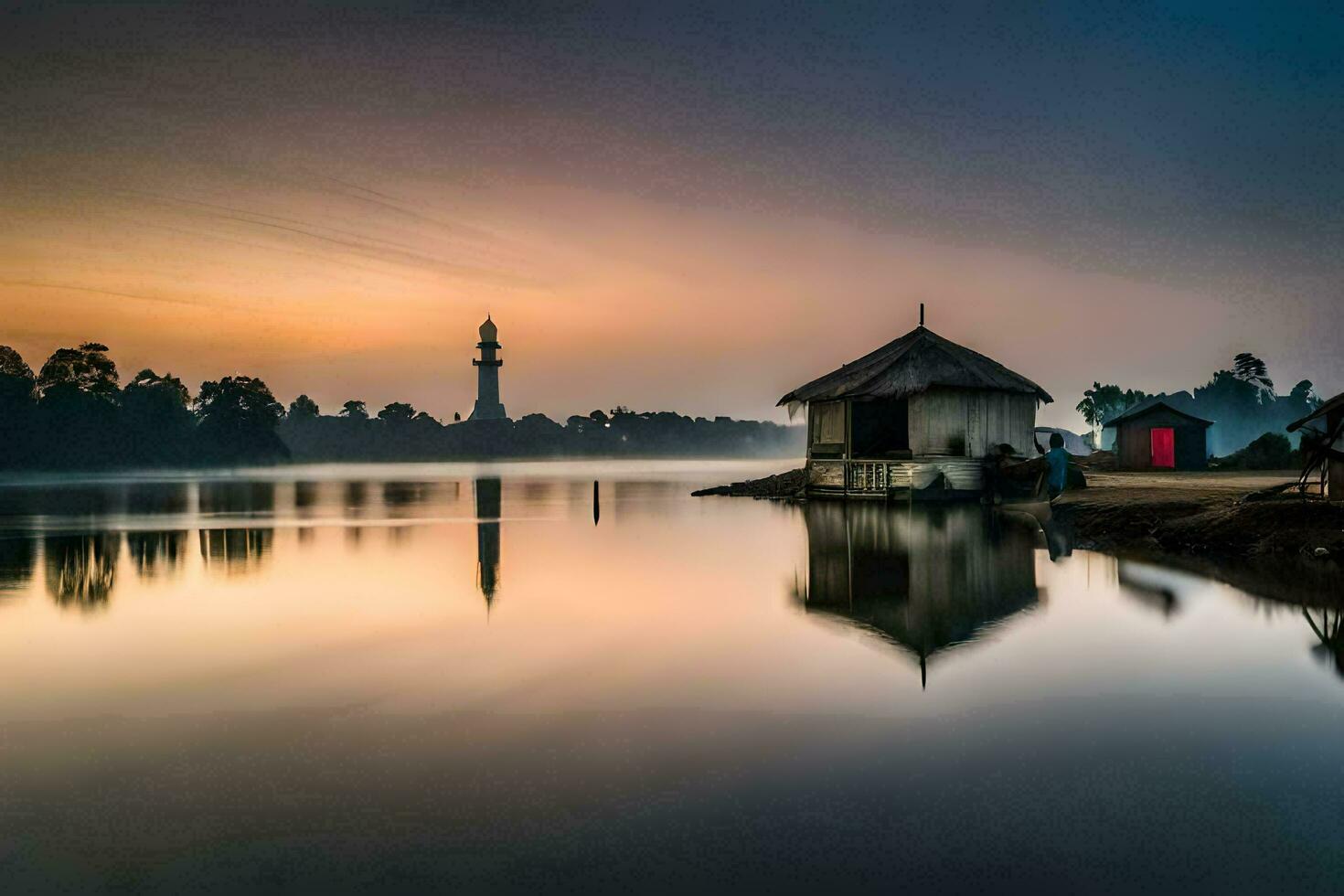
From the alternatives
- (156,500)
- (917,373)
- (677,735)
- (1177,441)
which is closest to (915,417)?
(917,373)

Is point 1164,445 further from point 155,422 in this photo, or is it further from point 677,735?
point 155,422

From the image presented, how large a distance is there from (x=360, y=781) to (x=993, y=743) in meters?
4.82

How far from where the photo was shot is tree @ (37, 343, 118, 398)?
103 m

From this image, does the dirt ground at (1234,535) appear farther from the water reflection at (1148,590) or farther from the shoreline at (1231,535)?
the water reflection at (1148,590)

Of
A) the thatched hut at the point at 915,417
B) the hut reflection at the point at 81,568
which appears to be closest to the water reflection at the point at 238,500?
the hut reflection at the point at 81,568

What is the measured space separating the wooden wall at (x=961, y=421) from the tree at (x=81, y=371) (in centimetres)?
9932

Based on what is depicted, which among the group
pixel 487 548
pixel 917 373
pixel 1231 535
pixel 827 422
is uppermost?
pixel 917 373

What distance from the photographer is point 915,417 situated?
122 feet

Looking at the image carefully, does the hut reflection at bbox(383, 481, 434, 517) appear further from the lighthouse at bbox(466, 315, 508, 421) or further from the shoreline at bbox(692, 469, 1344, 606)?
the lighthouse at bbox(466, 315, 508, 421)

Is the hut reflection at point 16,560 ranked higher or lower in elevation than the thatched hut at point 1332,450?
lower

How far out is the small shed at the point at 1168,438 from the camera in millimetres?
51750

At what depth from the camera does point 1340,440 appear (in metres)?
21.6

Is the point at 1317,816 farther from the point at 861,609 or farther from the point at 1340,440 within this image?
the point at 1340,440

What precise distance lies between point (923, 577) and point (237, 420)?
121380 mm
